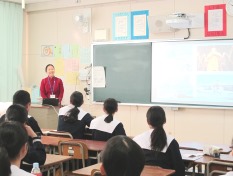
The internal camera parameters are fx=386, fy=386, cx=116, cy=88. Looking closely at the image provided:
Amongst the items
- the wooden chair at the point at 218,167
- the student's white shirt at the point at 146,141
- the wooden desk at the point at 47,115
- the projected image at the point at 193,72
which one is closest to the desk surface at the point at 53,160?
the student's white shirt at the point at 146,141

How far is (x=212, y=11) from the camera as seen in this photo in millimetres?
6414

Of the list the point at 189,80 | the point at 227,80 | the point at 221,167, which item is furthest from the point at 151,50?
the point at 221,167

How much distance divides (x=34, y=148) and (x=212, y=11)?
14.1ft

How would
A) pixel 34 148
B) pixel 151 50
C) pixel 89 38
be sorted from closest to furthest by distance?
pixel 34 148 → pixel 151 50 → pixel 89 38

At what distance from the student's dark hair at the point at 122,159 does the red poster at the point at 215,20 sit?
5124mm

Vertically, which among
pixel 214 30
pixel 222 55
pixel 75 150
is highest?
pixel 214 30

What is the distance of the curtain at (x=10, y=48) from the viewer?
8.23 meters

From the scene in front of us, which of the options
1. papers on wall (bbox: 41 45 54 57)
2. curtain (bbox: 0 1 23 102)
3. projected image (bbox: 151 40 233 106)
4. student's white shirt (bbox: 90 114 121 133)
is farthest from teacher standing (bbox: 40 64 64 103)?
student's white shirt (bbox: 90 114 121 133)

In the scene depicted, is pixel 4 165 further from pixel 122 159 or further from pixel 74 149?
pixel 74 149

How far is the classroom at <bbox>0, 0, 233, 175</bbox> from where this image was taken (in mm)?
6523

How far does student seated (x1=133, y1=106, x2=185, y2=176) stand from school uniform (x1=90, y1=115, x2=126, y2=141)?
118 centimetres

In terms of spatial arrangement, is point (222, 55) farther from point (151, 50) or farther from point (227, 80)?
point (151, 50)

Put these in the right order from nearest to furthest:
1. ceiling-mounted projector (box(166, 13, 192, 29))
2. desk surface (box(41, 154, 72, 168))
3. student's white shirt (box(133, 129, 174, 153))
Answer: desk surface (box(41, 154, 72, 168)) < student's white shirt (box(133, 129, 174, 153)) < ceiling-mounted projector (box(166, 13, 192, 29))

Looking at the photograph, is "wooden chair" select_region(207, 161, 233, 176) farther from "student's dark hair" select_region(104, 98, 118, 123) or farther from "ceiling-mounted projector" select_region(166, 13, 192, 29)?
"ceiling-mounted projector" select_region(166, 13, 192, 29)
